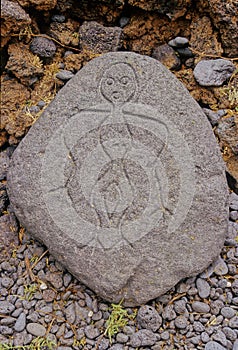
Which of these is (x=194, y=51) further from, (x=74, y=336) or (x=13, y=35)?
(x=74, y=336)

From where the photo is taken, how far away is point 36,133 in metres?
2.35

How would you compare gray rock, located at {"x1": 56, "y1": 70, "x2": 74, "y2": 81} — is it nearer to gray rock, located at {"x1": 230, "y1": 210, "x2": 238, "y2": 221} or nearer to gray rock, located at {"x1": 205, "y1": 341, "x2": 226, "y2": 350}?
gray rock, located at {"x1": 230, "y1": 210, "x2": 238, "y2": 221}

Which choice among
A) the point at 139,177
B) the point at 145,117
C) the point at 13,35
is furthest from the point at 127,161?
the point at 13,35

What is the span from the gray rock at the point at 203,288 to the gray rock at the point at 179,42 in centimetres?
134

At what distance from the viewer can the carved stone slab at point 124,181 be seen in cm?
218

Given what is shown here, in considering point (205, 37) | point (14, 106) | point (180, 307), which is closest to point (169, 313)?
point (180, 307)

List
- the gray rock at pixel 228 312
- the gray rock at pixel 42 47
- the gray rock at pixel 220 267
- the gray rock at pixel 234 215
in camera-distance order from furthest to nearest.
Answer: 1. the gray rock at pixel 42 47
2. the gray rock at pixel 234 215
3. the gray rock at pixel 220 267
4. the gray rock at pixel 228 312

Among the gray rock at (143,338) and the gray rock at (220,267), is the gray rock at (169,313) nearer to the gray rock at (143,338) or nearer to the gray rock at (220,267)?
the gray rock at (143,338)

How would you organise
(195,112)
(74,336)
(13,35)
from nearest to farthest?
(74,336) → (195,112) → (13,35)

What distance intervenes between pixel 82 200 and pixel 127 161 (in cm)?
30

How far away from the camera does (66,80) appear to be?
264cm

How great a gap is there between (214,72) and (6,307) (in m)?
1.67

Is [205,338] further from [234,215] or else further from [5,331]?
[5,331]

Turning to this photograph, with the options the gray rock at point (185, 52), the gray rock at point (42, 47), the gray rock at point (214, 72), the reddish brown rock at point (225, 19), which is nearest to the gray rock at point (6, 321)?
the gray rock at point (42, 47)
